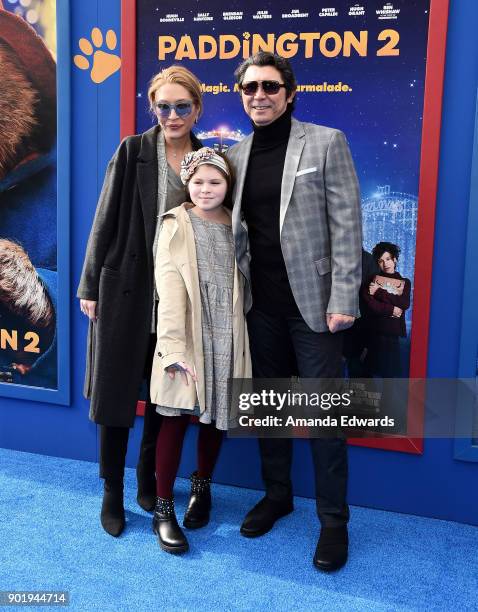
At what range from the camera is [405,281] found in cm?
264

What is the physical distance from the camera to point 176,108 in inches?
91.2

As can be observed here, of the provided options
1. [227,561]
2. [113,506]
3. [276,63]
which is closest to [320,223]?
[276,63]

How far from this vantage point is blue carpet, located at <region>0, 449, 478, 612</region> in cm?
210

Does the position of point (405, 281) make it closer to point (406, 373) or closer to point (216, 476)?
point (406, 373)

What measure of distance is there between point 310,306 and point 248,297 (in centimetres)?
27

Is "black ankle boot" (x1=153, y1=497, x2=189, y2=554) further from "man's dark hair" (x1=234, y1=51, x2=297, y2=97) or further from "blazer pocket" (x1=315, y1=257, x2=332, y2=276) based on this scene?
"man's dark hair" (x1=234, y1=51, x2=297, y2=97)

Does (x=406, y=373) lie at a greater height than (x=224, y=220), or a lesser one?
lesser

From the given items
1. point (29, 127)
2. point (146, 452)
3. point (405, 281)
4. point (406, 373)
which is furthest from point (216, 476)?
point (29, 127)

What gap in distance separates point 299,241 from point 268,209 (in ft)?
0.56

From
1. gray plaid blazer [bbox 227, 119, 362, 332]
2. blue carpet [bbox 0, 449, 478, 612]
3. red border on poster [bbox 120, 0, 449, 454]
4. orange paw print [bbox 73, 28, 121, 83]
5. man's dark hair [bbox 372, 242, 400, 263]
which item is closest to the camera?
blue carpet [bbox 0, 449, 478, 612]

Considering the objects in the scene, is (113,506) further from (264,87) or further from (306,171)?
(264,87)

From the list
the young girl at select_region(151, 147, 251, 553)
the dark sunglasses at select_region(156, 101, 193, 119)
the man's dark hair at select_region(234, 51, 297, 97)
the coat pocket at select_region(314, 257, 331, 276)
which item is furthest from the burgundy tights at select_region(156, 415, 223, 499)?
the man's dark hair at select_region(234, 51, 297, 97)

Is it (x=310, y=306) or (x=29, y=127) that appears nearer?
(x=310, y=306)

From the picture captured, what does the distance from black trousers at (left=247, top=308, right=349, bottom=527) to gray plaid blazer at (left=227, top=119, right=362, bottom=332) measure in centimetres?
8
